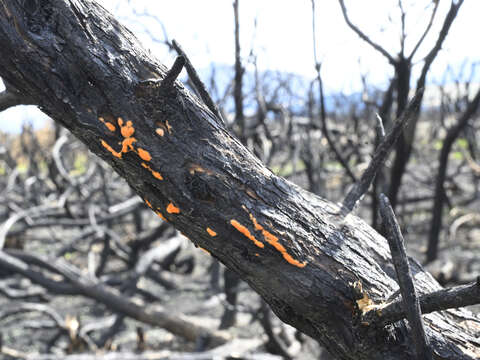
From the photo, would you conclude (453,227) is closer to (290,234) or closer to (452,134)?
(452,134)

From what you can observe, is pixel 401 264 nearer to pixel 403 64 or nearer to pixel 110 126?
pixel 110 126

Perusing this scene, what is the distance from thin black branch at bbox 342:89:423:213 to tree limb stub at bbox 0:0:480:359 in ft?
0.86

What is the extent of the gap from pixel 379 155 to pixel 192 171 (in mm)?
652

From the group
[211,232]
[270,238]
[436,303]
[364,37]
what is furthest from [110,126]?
[364,37]

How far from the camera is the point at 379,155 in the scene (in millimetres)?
1354

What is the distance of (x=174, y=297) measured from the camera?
466cm

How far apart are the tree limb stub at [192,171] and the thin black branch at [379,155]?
26cm

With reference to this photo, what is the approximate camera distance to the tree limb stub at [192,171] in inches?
37.8

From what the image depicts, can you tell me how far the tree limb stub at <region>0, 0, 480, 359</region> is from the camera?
0.96m

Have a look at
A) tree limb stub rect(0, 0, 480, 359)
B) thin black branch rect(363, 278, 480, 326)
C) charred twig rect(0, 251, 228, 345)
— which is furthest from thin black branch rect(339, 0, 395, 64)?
charred twig rect(0, 251, 228, 345)

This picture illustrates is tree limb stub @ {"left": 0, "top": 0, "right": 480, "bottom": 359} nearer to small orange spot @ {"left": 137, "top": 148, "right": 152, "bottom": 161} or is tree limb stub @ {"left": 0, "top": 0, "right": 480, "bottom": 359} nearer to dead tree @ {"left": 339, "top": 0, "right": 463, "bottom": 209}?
small orange spot @ {"left": 137, "top": 148, "right": 152, "bottom": 161}

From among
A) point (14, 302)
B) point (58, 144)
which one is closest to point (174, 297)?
point (14, 302)

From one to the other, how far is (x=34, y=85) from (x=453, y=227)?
177 inches

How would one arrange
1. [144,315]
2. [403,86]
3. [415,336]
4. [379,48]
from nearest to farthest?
[415,336] → [379,48] → [403,86] → [144,315]
